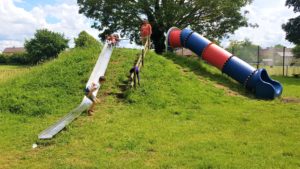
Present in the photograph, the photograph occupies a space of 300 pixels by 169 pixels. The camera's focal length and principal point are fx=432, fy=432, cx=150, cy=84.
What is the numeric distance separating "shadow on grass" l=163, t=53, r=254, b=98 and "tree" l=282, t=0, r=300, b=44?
81.7 feet

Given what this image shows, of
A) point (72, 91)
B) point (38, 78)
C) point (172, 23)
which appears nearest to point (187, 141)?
point (72, 91)

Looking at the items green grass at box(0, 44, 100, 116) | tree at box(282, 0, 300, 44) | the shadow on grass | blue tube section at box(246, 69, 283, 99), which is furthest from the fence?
green grass at box(0, 44, 100, 116)

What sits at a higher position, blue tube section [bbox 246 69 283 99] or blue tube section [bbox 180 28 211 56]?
blue tube section [bbox 180 28 211 56]

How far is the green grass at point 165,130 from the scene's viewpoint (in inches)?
374

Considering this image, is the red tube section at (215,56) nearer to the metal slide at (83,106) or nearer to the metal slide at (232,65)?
the metal slide at (232,65)

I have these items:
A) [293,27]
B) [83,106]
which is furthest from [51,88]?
[293,27]

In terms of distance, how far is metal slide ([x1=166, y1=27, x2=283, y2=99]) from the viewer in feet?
59.9

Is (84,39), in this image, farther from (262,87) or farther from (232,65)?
(262,87)

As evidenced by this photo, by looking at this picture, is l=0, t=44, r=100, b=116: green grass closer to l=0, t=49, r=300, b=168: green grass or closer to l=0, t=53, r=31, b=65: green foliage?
l=0, t=49, r=300, b=168: green grass

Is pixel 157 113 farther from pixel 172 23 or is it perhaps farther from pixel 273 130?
pixel 172 23

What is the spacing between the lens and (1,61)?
71.1 metres

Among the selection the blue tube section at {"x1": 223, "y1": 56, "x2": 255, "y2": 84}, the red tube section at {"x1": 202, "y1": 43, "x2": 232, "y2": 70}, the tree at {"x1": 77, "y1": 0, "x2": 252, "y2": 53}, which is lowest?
the blue tube section at {"x1": 223, "y1": 56, "x2": 255, "y2": 84}

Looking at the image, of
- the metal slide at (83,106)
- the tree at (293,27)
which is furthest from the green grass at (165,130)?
the tree at (293,27)

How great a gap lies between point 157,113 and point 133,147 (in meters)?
4.02
